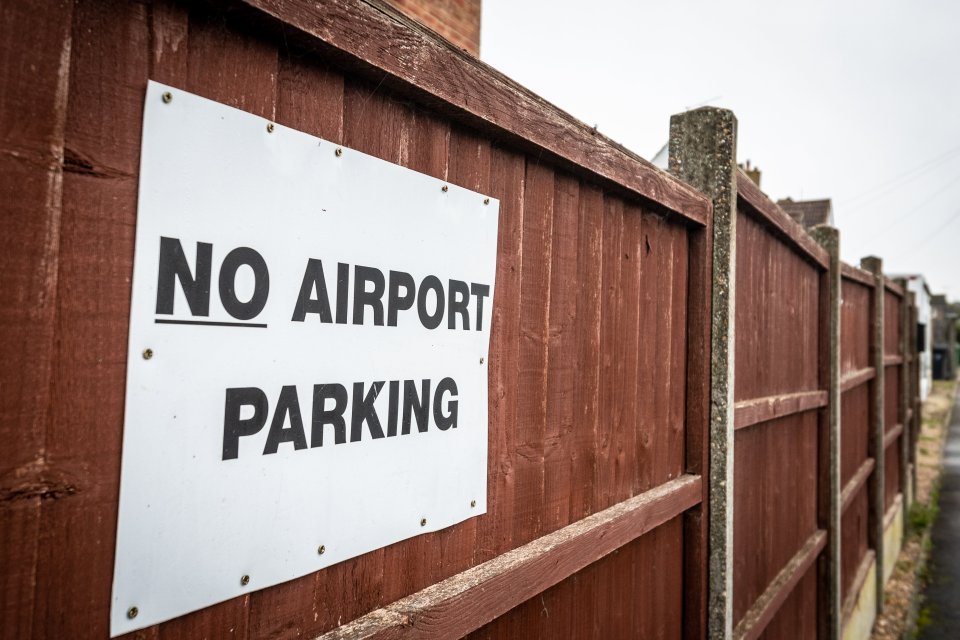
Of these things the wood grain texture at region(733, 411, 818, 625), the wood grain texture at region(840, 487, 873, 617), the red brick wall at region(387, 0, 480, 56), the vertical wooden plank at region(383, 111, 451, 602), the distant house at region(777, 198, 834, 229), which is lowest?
the wood grain texture at region(840, 487, 873, 617)

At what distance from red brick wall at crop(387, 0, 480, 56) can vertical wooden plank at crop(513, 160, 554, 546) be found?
2553 mm

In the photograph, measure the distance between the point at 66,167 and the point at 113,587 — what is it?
512 mm

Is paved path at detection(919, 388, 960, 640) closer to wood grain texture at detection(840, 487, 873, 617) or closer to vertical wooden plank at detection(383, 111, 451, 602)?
wood grain texture at detection(840, 487, 873, 617)

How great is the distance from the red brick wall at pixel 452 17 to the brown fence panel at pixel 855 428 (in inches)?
136

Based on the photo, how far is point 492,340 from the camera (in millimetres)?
1359

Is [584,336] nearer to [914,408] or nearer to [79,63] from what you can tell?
[79,63]

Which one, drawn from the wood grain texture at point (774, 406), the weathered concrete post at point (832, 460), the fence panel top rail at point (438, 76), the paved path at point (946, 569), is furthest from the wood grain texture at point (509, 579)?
the paved path at point (946, 569)

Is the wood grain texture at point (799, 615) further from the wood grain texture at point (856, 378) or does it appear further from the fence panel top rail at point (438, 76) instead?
the fence panel top rail at point (438, 76)

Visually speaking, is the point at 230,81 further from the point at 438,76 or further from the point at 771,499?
the point at 771,499

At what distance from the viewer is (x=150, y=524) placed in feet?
2.60

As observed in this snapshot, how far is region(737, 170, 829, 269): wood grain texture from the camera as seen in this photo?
2.60 metres

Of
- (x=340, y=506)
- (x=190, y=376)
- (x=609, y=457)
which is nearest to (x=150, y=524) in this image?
(x=190, y=376)

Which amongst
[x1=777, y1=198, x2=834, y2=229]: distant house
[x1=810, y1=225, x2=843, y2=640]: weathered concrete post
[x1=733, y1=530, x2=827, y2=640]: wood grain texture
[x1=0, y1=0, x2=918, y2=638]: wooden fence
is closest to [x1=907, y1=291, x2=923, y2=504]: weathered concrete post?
[x1=810, y1=225, x2=843, y2=640]: weathered concrete post

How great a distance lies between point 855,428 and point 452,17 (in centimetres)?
501
